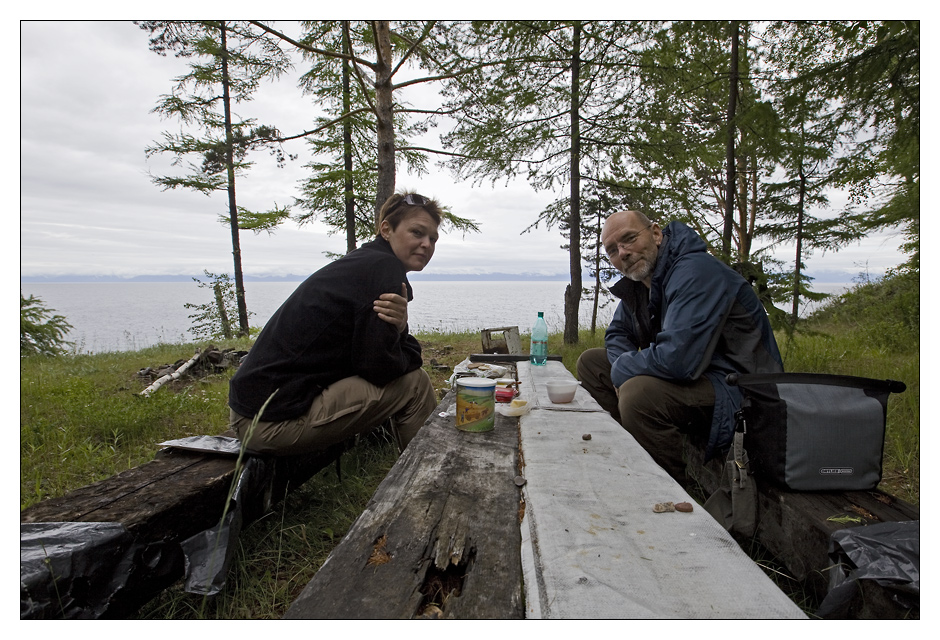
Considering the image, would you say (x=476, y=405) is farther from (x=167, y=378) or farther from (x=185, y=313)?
(x=185, y=313)

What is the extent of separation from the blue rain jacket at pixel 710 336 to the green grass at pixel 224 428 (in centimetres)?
125

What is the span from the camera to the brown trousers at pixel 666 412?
238cm

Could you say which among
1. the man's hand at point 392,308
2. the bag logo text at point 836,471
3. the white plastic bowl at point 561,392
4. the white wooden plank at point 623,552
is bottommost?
the bag logo text at point 836,471

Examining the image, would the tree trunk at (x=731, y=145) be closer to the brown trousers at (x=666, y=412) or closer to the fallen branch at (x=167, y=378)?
the brown trousers at (x=666, y=412)

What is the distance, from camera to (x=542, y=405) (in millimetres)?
2434

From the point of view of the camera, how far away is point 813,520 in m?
1.53

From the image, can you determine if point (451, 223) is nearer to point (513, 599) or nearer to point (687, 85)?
point (687, 85)

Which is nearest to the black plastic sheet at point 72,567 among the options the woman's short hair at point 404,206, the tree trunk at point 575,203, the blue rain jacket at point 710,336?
the woman's short hair at point 404,206

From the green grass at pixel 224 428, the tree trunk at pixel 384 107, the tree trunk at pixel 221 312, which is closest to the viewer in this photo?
the green grass at pixel 224 428

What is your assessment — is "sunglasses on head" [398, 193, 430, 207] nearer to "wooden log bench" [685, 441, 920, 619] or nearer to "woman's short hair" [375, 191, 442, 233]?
"woman's short hair" [375, 191, 442, 233]

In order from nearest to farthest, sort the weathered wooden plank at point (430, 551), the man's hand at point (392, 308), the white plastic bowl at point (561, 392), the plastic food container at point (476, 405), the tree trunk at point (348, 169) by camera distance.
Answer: the weathered wooden plank at point (430, 551) < the plastic food container at point (476, 405) < the man's hand at point (392, 308) < the white plastic bowl at point (561, 392) < the tree trunk at point (348, 169)

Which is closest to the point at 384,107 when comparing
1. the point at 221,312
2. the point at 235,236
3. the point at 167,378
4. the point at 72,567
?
the point at 167,378

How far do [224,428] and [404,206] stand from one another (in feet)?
8.17

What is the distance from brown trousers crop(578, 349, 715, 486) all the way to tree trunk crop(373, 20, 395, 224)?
15.7 ft
